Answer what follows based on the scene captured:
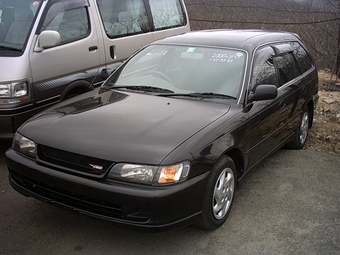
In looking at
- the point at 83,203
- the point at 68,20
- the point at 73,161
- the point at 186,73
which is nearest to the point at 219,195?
the point at 83,203

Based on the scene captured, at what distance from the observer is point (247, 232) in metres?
3.55

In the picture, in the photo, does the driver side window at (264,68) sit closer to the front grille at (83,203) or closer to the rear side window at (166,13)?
the front grille at (83,203)

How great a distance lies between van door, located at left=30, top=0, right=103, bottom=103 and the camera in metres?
4.99

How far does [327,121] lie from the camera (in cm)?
672

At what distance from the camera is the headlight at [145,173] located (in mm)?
2914

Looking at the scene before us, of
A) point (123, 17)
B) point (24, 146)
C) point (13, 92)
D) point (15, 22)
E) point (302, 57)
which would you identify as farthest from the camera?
point (123, 17)

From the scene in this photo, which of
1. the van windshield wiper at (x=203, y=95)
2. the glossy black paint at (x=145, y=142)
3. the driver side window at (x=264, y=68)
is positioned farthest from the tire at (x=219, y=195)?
the driver side window at (x=264, y=68)

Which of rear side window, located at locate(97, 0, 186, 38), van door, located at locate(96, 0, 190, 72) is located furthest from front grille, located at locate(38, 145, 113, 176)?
rear side window, located at locate(97, 0, 186, 38)

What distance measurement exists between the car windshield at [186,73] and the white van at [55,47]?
2.24 ft

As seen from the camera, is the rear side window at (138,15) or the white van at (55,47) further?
the rear side window at (138,15)

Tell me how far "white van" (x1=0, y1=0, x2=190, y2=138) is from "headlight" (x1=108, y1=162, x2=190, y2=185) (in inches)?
88.0

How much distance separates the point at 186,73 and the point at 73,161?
1.64m

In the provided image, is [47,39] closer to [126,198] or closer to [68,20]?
[68,20]

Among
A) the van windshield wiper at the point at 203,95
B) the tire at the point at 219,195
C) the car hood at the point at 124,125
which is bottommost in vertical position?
the tire at the point at 219,195
